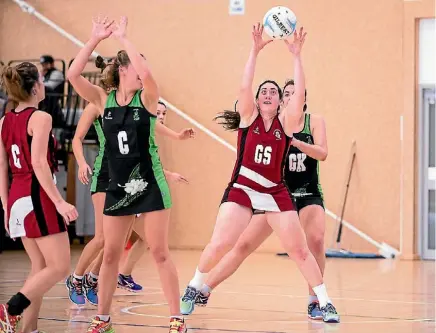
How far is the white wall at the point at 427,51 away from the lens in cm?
1188

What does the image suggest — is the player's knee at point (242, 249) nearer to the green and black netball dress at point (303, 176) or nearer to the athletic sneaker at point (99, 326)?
the green and black netball dress at point (303, 176)

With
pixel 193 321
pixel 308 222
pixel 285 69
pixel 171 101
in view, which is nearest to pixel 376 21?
pixel 285 69

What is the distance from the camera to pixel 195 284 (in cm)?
551

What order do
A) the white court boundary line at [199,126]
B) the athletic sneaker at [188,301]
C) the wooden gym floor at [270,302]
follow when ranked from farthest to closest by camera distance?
the white court boundary line at [199,126] → the athletic sneaker at [188,301] → the wooden gym floor at [270,302]

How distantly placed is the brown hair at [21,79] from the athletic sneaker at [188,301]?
1773mm

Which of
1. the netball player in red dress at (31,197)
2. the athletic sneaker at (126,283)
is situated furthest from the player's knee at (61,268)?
the athletic sneaker at (126,283)

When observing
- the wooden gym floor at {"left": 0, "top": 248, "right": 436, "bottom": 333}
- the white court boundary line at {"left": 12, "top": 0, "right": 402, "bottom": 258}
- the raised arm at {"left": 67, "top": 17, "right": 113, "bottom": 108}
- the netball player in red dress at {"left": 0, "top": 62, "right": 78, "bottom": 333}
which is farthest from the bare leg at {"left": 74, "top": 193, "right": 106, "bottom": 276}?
the white court boundary line at {"left": 12, "top": 0, "right": 402, "bottom": 258}

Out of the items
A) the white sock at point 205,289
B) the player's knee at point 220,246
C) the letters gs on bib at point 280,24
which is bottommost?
the white sock at point 205,289

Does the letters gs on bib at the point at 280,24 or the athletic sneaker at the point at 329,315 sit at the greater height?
the letters gs on bib at the point at 280,24

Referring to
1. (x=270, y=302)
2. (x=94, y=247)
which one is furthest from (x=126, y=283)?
(x=270, y=302)

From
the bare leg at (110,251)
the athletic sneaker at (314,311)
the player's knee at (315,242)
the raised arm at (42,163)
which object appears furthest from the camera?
the player's knee at (315,242)

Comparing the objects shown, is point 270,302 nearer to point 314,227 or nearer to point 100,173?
point 314,227

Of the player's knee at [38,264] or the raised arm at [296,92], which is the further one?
the raised arm at [296,92]

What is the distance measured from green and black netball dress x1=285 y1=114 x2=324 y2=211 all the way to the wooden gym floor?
2.65 feet
